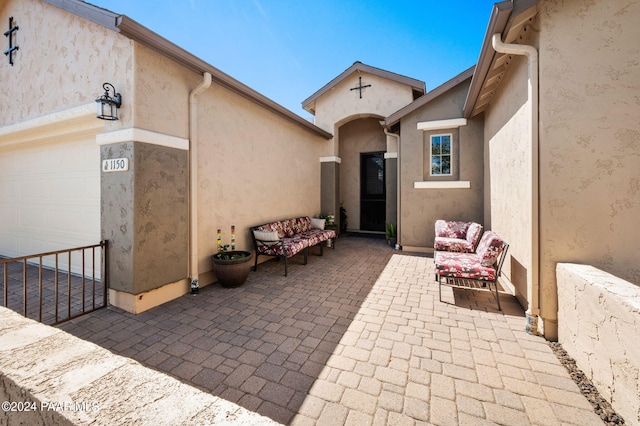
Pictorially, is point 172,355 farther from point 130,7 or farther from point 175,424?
point 130,7

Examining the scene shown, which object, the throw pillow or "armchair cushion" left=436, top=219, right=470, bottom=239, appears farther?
the throw pillow

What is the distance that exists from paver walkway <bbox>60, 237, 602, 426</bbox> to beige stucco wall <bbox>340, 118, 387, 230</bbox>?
597 cm

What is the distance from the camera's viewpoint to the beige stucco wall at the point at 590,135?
8.66 feet

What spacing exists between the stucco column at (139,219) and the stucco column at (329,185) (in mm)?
5661

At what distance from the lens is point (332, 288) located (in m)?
4.43

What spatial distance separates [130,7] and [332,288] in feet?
18.3

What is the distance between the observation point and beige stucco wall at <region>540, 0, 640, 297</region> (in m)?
2.64

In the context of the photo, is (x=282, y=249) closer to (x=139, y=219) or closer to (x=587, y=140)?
(x=139, y=219)

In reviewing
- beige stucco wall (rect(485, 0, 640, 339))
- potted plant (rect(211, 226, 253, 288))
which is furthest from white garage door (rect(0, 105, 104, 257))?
beige stucco wall (rect(485, 0, 640, 339))

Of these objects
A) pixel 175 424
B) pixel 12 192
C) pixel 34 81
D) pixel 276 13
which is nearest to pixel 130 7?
pixel 34 81

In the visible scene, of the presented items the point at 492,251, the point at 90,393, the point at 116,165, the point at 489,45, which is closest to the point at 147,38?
the point at 116,165

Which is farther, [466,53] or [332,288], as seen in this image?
[466,53]

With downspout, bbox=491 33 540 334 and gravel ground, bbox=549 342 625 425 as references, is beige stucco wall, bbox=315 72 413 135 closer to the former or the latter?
downspout, bbox=491 33 540 334

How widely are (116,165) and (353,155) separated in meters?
7.99
